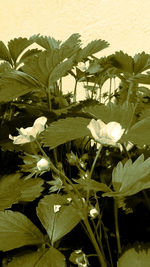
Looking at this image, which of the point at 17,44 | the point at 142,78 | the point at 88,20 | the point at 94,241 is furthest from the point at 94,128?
the point at 88,20

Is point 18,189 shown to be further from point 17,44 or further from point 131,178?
point 17,44

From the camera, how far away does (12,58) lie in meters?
0.72

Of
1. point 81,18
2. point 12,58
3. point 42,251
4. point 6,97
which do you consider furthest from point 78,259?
point 81,18

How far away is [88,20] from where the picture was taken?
5.96 feet

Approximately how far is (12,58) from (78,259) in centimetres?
46

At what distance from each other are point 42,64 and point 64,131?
13 centimetres

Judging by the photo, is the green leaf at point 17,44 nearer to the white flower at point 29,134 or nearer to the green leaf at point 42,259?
the white flower at point 29,134

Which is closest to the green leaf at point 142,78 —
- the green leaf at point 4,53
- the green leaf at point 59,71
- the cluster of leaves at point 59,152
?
the cluster of leaves at point 59,152

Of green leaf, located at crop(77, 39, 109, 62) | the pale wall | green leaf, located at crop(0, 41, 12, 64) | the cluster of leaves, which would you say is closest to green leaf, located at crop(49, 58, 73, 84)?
the cluster of leaves

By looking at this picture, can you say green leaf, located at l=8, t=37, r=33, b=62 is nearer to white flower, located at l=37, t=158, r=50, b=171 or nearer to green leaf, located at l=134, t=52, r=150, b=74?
green leaf, located at l=134, t=52, r=150, b=74

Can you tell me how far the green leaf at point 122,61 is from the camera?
24.7 inches

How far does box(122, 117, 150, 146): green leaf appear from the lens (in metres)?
0.41

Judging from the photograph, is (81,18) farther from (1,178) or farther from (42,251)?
(42,251)

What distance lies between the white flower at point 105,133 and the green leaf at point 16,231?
0.15 m
